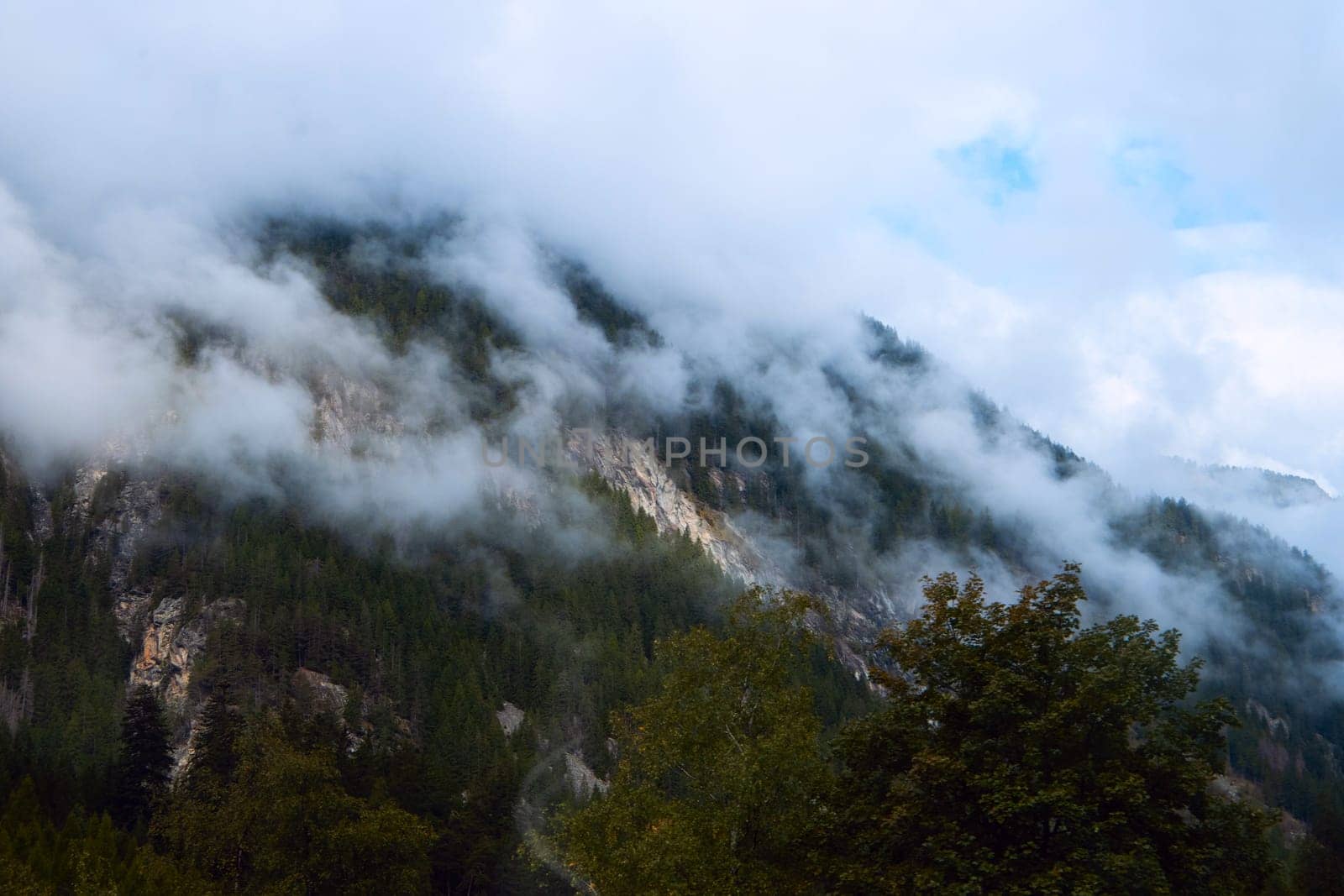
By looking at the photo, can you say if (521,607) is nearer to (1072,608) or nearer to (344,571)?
(344,571)

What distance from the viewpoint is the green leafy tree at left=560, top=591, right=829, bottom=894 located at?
30.4 m

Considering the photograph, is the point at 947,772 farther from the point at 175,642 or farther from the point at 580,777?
the point at 175,642

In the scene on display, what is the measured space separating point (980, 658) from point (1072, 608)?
3.04 meters

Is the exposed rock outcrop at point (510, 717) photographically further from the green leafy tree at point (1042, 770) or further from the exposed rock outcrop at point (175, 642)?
the green leafy tree at point (1042, 770)

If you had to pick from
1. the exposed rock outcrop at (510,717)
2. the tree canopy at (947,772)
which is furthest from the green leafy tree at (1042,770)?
the exposed rock outcrop at (510,717)

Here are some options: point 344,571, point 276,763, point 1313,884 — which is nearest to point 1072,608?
point 276,763

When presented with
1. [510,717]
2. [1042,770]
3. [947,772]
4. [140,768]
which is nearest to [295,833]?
[140,768]

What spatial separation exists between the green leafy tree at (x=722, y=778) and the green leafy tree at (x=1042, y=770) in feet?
5.48

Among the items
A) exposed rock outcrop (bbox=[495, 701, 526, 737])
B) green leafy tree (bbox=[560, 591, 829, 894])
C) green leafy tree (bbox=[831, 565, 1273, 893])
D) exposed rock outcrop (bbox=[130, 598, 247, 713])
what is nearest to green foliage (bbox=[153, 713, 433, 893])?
green leafy tree (bbox=[560, 591, 829, 894])

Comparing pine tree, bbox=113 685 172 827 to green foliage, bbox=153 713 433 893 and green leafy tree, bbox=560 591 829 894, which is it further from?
green leafy tree, bbox=560 591 829 894

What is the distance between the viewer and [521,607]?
191125mm

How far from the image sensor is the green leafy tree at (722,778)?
30.4 m

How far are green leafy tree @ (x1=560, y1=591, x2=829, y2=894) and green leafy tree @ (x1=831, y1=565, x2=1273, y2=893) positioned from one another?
65.8 inches

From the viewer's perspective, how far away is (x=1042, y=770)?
27406 millimetres
